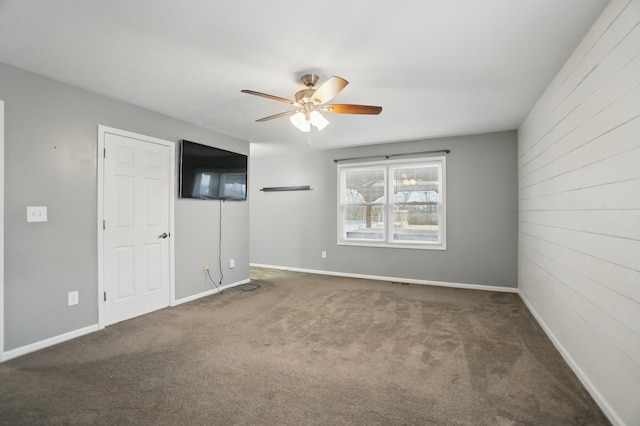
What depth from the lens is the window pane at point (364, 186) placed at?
5.58 meters

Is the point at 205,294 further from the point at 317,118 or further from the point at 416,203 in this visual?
the point at 416,203

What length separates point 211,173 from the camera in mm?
4465

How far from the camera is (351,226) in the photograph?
5848 millimetres

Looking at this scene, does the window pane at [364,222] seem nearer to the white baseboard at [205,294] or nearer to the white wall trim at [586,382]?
the white baseboard at [205,294]

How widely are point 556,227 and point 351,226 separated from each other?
11.4 ft

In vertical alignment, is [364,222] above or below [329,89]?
below

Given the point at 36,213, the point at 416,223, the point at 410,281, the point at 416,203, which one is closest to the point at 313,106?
the point at 36,213

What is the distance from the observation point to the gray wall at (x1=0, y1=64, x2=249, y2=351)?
2564 mm

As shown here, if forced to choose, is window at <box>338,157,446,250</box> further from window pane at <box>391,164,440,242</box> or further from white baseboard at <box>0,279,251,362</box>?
white baseboard at <box>0,279,251,362</box>

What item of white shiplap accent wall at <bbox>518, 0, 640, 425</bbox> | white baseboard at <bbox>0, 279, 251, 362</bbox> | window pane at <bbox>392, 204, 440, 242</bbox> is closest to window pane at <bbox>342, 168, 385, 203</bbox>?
window pane at <bbox>392, 204, 440, 242</bbox>

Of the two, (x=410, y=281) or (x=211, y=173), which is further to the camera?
(x=410, y=281)

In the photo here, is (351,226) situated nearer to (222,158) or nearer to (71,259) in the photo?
(222,158)

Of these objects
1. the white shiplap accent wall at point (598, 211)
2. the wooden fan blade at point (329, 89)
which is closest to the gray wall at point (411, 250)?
the white shiplap accent wall at point (598, 211)

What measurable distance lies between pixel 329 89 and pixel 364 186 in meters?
3.41
